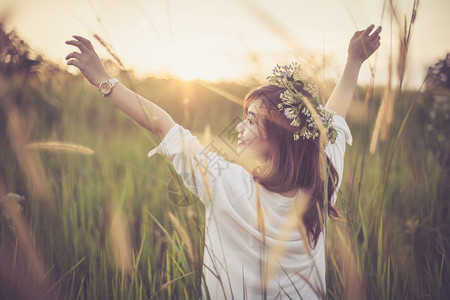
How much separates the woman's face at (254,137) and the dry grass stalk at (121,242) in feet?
2.03

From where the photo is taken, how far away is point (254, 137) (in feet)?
3.61

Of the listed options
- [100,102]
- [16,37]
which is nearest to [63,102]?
[100,102]

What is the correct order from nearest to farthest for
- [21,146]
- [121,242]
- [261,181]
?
[261,181], [121,242], [21,146]

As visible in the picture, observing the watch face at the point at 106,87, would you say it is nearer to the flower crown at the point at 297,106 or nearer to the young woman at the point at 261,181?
the young woman at the point at 261,181

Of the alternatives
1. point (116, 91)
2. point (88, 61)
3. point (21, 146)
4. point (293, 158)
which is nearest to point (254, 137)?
point (293, 158)

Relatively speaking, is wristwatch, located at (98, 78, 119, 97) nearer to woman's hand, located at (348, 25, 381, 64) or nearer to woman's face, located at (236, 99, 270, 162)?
woman's face, located at (236, 99, 270, 162)

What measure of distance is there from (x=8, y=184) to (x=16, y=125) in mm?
309

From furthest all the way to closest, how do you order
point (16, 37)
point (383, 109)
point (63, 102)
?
point (63, 102) → point (16, 37) → point (383, 109)

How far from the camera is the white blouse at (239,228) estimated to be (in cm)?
96

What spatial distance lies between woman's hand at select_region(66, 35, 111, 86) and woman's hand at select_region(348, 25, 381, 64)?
3.28ft

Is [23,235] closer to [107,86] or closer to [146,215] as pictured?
[146,215]

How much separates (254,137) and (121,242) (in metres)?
0.70

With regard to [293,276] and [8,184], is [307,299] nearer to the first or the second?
[293,276]

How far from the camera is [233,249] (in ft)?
3.45
